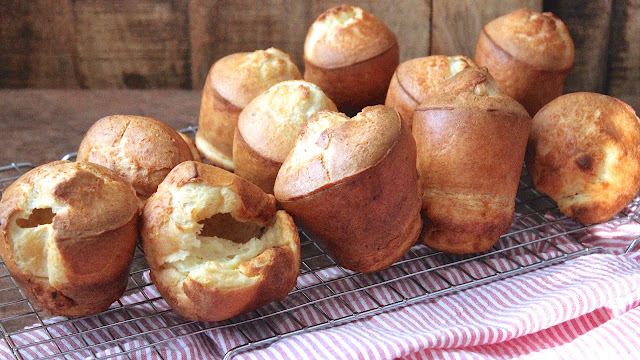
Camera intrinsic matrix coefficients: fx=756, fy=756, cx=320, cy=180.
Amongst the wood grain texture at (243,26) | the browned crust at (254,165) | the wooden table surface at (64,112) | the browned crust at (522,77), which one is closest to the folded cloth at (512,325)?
the browned crust at (254,165)

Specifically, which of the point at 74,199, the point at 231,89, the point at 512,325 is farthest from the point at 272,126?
the point at 512,325

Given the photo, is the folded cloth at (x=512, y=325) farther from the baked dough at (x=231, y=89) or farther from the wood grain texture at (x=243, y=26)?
the wood grain texture at (x=243, y=26)

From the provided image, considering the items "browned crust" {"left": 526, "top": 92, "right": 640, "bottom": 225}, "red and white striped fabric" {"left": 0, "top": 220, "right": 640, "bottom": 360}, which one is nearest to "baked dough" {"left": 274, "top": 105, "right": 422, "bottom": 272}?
"red and white striped fabric" {"left": 0, "top": 220, "right": 640, "bottom": 360}

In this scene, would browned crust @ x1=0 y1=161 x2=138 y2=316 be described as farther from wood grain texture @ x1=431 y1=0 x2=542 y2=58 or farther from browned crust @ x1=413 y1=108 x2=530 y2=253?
wood grain texture @ x1=431 y1=0 x2=542 y2=58

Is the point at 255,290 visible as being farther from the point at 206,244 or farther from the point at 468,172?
the point at 468,172

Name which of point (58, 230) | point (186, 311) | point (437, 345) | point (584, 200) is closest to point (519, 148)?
point (584, 200)

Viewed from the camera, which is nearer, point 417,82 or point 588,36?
point 417,82
